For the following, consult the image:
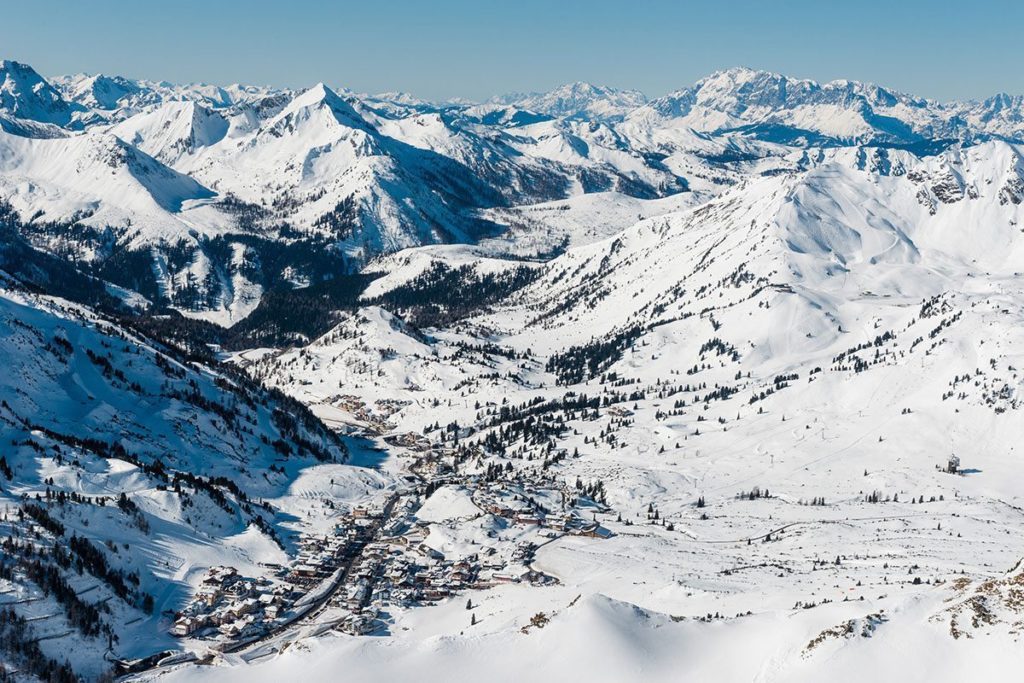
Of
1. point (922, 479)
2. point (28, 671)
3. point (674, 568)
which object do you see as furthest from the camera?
point (922, 479)

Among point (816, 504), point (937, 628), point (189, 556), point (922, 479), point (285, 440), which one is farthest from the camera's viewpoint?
point (285, 440)

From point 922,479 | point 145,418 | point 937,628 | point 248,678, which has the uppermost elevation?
point 145,418

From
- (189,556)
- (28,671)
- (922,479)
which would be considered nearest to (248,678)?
(28,671)

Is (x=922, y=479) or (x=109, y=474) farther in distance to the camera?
(x=922, y=479)

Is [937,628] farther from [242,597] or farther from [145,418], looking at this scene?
[145,418]

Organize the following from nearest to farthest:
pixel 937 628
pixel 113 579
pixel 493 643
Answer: pixel 937 628 < pixel 493 643 < pixel 113 579

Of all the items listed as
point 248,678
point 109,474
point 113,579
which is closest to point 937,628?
point 248,678

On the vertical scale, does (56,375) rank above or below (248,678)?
above

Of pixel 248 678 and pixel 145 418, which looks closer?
pixel 248 678

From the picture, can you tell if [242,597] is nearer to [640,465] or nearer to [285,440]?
[285,440]
